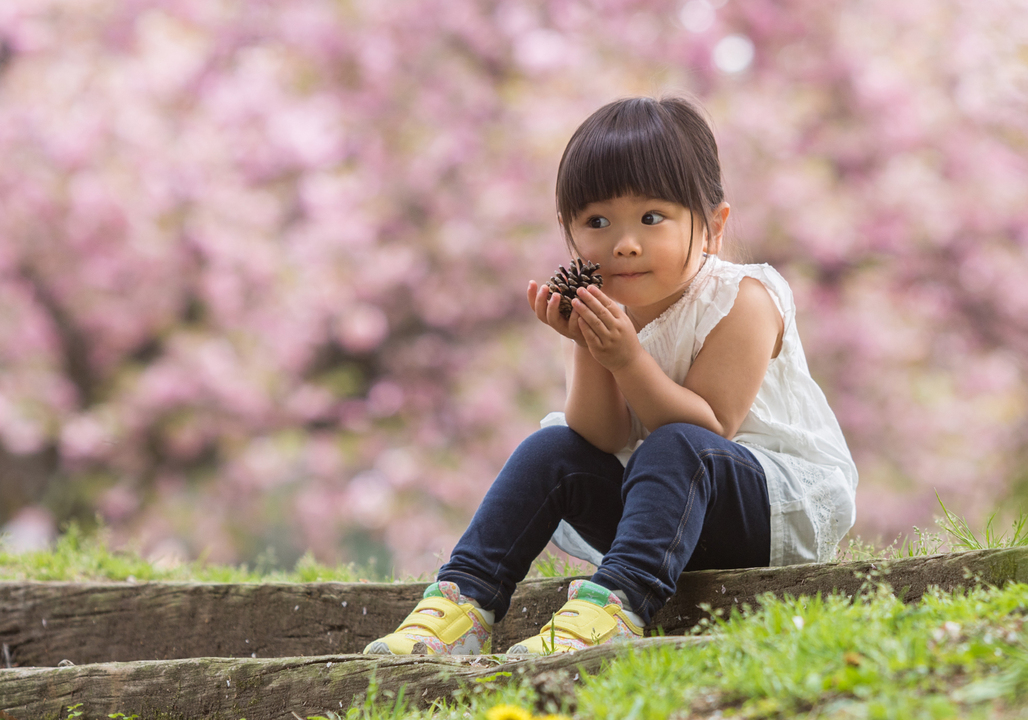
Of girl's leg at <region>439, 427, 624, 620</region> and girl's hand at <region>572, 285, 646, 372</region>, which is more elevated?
girl's hand at <region>572, 285, 646, 372</region>

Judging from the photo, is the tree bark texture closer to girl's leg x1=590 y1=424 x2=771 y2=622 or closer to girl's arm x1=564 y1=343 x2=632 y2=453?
girl's leg x1=590 y1=424 x2=771 y2=622

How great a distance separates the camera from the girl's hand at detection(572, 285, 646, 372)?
1.47 m

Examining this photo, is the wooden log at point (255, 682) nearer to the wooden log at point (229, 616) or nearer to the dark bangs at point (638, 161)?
the wooden log at point (229, 616)

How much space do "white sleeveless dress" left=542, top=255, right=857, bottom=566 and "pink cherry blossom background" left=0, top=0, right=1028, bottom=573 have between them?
2918 millimetres

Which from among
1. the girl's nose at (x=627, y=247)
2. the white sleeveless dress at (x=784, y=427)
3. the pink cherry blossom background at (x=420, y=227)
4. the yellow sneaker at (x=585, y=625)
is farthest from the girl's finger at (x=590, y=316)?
the pink cherry blossom background at (x=420, y=227)

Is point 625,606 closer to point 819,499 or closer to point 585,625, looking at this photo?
point 585,625

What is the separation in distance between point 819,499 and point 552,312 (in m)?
0.56

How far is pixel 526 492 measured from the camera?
1.59 metres

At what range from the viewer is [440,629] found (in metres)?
1.43

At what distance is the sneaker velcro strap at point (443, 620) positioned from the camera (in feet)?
4.66

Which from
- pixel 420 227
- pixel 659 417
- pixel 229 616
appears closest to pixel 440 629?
pixel 659 417

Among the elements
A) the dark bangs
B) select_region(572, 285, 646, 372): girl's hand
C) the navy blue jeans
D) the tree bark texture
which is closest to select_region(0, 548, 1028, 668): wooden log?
the tree bark texture

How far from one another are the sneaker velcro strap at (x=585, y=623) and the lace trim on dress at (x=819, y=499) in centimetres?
46

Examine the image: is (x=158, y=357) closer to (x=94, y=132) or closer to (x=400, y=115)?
(x=94, y=132)
